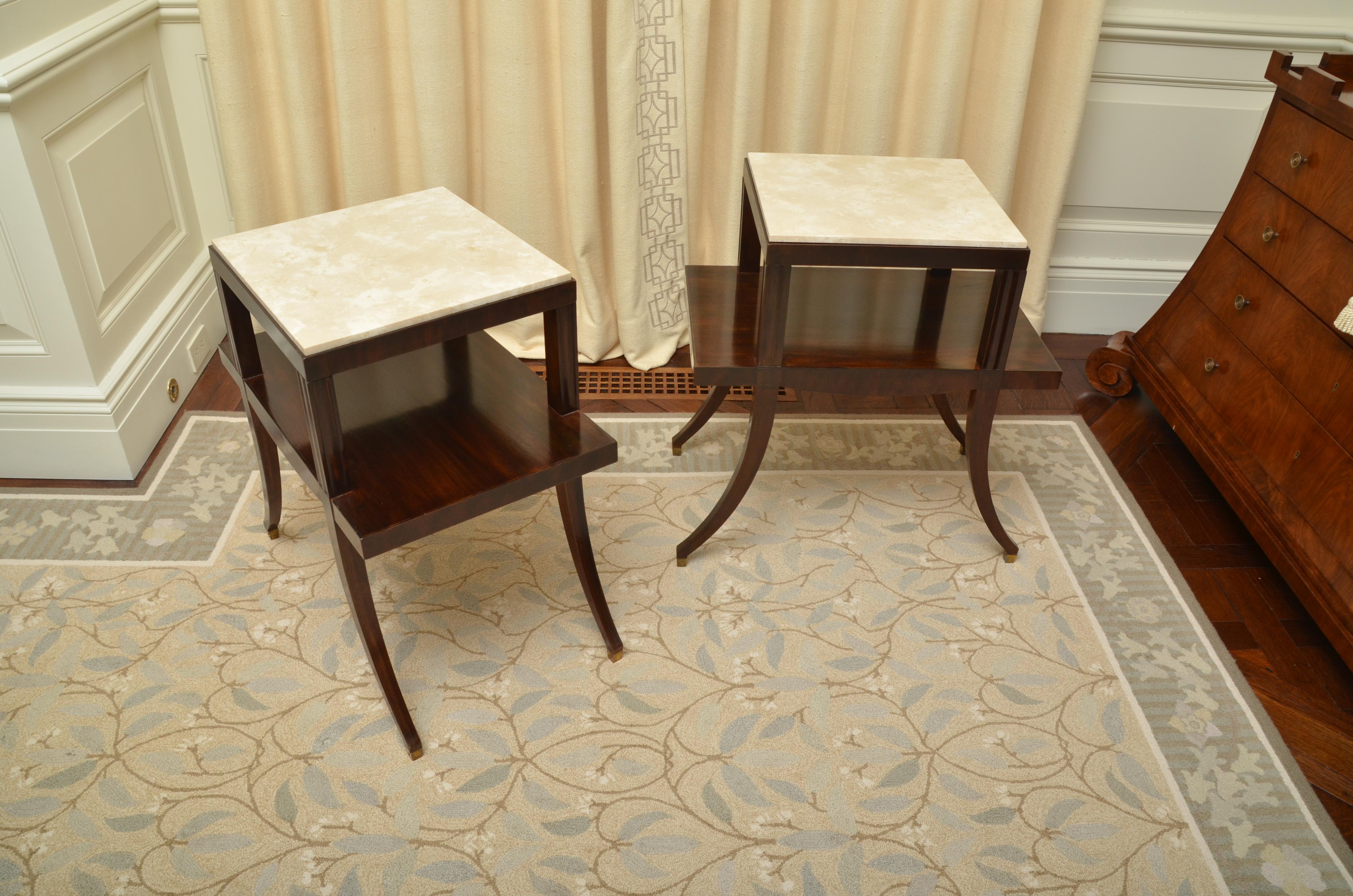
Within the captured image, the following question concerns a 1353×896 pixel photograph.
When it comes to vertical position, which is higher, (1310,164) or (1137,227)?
(1310,164)

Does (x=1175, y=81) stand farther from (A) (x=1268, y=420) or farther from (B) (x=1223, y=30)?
(A) (x=1268, y=420)

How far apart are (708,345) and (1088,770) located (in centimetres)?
105

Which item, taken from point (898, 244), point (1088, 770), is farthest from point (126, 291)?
point (1088, 770)

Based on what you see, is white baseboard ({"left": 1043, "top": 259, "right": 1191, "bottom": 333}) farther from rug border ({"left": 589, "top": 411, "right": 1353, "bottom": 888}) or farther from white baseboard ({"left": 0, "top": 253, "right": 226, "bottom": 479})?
white baseboard ({"left": 0, "top": 253, "right": 226, "bottom": 479})

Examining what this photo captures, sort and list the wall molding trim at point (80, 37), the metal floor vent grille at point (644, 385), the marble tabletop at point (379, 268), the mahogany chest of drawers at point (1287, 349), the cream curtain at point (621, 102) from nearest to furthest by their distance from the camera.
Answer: the marble tabletop at point (379, 268) < the wall molding trim at point (80, 37) < the mahogany chest of drawers at point (1287, 349) < the cream curtain at point (621, 102) < the metal floor vent grille at point (644, 385)

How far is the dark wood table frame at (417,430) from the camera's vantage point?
1.49m

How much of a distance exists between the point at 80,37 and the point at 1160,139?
2.78 metres

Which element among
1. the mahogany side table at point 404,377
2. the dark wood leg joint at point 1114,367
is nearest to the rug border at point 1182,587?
the dark wood leg joint at point 1114,367

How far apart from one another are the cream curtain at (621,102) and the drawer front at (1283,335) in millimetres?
502

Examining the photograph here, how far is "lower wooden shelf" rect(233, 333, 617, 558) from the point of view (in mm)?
1538

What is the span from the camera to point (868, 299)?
2.15 metres

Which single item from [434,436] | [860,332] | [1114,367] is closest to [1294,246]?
[1114,367]

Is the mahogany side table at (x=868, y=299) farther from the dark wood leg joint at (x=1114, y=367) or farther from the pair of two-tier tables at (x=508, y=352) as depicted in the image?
the dark wood leg joint at (x=1114, y=367)

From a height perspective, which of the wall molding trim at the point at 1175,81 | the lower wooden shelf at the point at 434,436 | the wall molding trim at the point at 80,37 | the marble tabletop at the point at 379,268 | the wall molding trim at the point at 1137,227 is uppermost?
the wall molding trim at the point at 80,37
